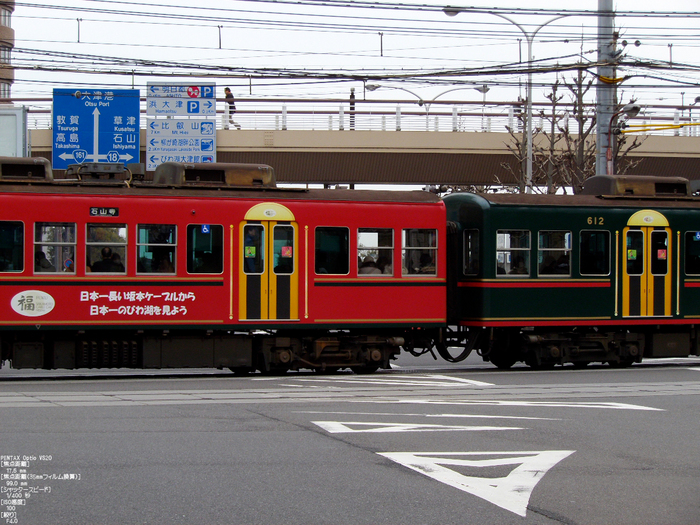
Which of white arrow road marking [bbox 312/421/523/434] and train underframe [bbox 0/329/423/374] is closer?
white arrow road marking [bbox 312/421/523/434]

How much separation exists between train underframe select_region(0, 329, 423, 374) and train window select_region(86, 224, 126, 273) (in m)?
1.17

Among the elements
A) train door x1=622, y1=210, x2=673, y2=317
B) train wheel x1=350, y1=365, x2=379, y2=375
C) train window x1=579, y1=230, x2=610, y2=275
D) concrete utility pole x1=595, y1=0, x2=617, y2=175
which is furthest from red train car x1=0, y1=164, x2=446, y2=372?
concrete utility pole x1=595, y1=0, x2=617, y2=175

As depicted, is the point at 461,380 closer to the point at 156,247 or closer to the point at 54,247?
the point at 156,247

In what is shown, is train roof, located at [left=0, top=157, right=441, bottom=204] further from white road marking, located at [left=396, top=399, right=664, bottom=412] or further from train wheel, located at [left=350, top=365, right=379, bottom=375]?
white road marking, located at [left=396, top=399, right=664, bottom=412]

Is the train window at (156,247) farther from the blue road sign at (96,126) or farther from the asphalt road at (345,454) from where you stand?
the blue road sign at (96,126)

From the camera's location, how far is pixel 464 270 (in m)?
18.2

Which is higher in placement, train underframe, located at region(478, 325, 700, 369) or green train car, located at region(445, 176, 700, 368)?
green train car, located at region(445, 176, 700, 368)

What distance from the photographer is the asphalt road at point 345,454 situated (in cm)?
657

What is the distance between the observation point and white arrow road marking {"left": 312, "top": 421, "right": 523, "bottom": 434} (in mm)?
9953

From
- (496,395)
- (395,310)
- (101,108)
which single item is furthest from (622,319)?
(101,108)

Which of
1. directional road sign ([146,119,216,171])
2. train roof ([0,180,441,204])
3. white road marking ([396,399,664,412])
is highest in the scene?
directional road sign ([146,119,216,171])

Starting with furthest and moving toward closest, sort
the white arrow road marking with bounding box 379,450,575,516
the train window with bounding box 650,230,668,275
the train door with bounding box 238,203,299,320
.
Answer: the train window with bounding box 650,230,668,275 → the train door with bounding box 238,203,299,320 → the white arrow road marking with bounding box 379,450,575,516

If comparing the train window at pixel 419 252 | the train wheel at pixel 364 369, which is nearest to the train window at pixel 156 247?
the train wheel at pixel 364 369

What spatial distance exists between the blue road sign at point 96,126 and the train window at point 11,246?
51.4 feet
